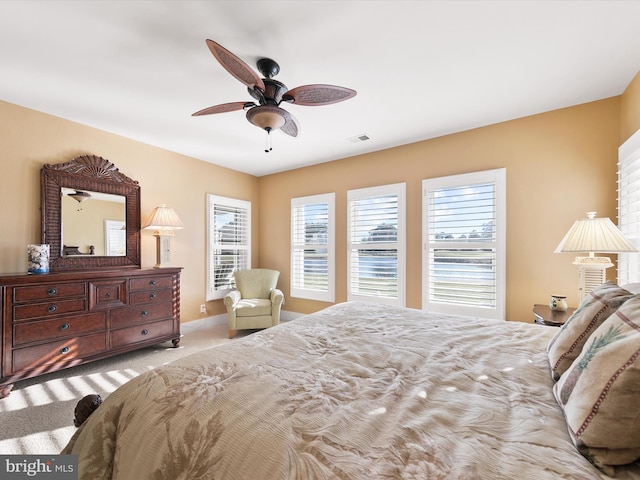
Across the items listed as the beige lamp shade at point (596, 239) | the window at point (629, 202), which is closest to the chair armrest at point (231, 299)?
the beige lamp shade at point (596, 239)

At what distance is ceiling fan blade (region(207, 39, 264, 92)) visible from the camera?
1501 millimetres

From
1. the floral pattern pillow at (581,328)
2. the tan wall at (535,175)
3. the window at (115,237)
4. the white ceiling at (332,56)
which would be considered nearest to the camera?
the floral pattern pillow at (581,328)

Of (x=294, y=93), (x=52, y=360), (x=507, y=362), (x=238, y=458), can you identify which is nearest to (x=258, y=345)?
(x=238, y=458)

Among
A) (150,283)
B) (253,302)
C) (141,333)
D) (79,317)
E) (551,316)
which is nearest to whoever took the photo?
(551,316)

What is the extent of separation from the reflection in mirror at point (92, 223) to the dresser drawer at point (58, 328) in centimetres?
79

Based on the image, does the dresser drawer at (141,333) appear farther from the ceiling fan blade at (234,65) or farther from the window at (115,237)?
the ceiling fan blade at (234,65)

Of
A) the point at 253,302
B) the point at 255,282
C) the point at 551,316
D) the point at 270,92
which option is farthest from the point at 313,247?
the point at 551,316

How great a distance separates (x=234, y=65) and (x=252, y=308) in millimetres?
3064

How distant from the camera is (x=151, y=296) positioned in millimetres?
3311

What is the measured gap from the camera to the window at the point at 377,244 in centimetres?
374

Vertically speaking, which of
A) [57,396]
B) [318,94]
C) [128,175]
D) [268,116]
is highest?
[318,94]

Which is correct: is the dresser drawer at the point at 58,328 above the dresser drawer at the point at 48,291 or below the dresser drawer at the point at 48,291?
below

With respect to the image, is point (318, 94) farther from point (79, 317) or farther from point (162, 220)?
point (79, 317)

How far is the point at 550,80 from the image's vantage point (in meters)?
2.34
